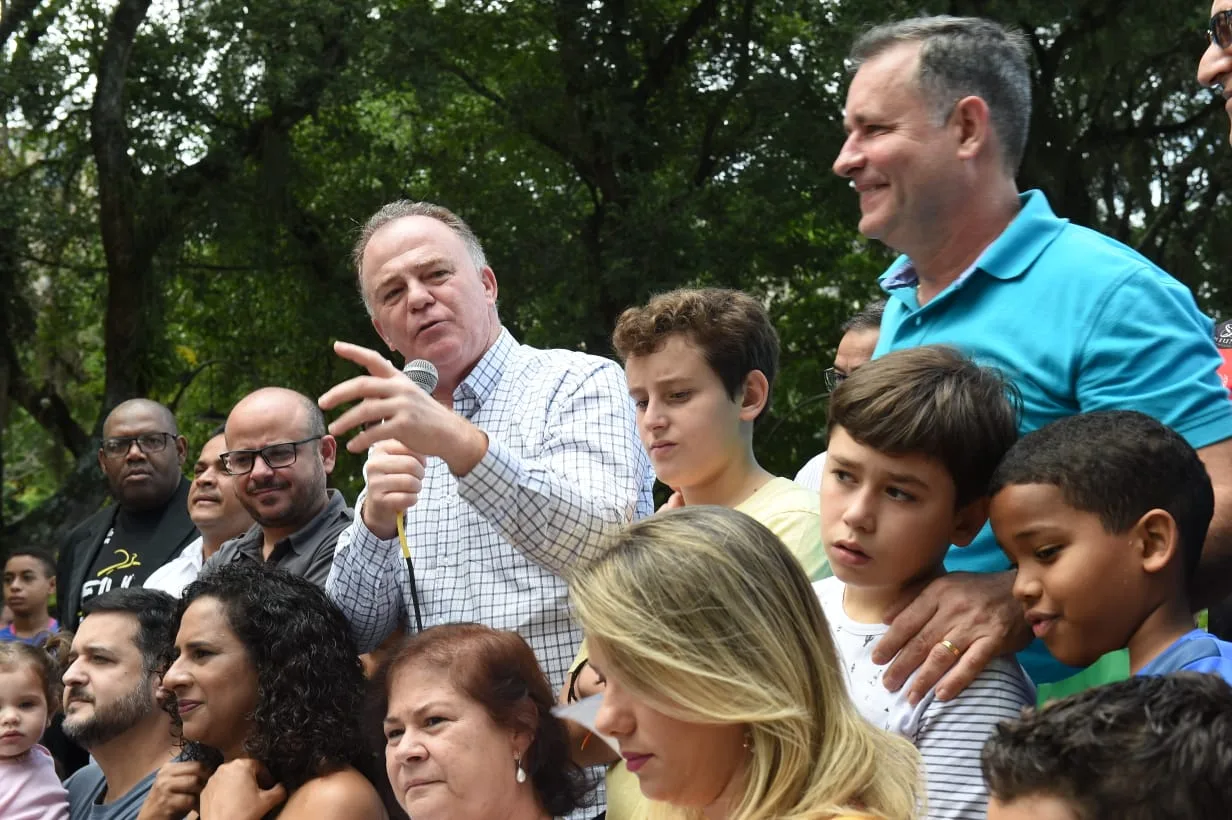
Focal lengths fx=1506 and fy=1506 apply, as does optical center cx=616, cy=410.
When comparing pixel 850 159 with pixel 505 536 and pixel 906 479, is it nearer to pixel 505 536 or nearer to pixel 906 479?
pixel 906 479

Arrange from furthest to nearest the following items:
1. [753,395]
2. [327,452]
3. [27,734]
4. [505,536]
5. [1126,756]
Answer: [327,452]
[27,734]
[753,395]
[505,536]
[1126,756]

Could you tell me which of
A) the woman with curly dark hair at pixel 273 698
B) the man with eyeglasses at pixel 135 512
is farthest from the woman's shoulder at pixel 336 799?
the man with eyeglasses at pixel 135 512

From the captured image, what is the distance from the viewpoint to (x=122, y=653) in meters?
4.71

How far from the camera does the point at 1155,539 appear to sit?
7.87ft

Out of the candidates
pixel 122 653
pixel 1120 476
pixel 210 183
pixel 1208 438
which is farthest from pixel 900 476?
pixel 210 183

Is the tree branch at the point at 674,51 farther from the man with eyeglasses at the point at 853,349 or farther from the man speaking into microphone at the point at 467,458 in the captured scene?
the man speaking into microphone at the point at 467,458

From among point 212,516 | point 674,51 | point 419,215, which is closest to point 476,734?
point 419,215

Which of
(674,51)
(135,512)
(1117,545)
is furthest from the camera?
(674,51)

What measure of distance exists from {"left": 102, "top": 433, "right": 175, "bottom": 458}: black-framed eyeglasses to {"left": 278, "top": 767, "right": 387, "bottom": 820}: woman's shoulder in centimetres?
371

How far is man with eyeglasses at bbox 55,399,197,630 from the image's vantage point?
682cm

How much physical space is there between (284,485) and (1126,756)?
11.1ft

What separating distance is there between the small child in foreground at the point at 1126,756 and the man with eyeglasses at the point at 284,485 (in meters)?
2.95

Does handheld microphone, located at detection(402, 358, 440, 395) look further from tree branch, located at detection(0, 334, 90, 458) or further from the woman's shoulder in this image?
tree branch, located at detection(0, 334, 90, 458)

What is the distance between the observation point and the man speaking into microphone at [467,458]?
3.08 meters
